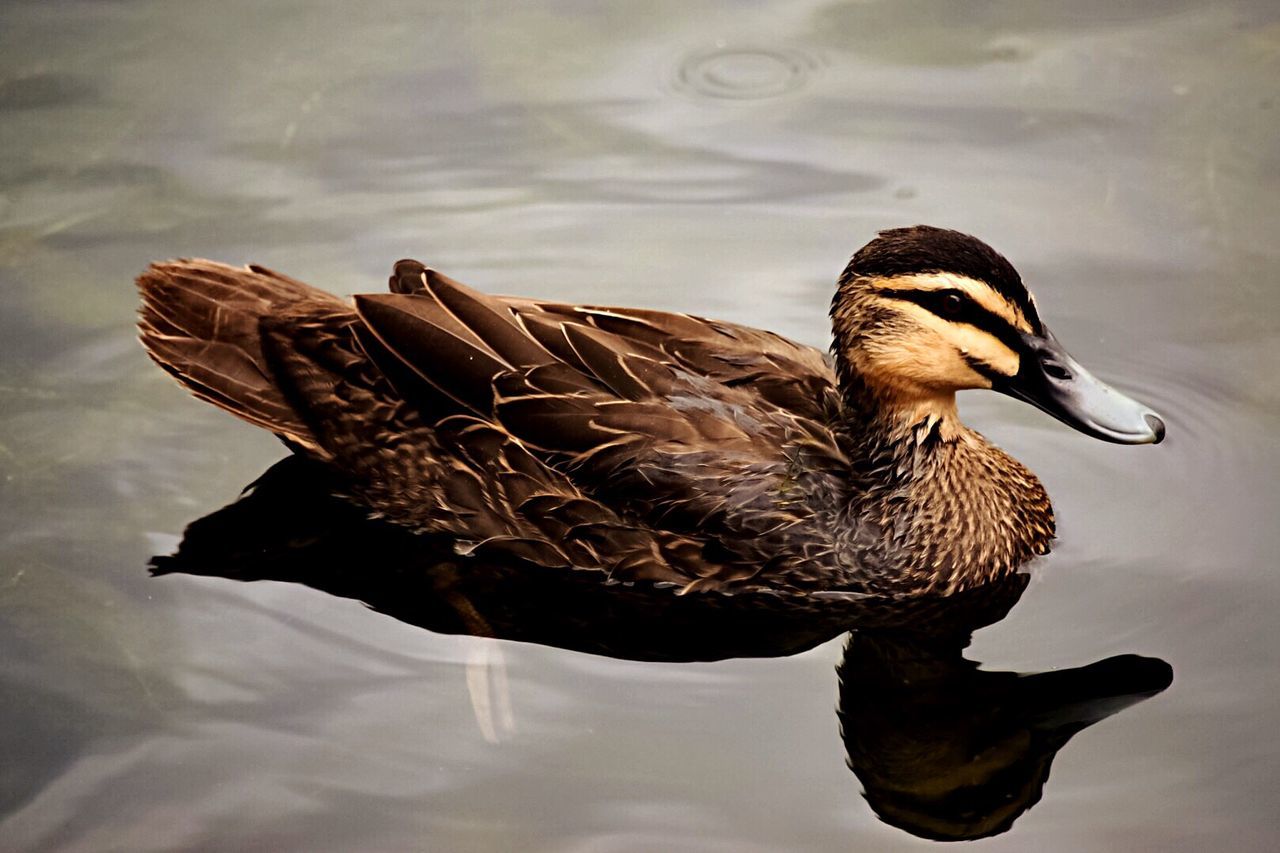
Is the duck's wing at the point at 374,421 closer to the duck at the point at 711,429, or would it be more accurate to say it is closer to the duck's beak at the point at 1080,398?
the duck at the point at 711,429

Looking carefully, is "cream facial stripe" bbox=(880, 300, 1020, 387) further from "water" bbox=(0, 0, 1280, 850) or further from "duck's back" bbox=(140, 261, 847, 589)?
"water" bbox=(0, 0, 1280, 850)

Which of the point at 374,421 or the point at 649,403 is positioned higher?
the point at 649,403

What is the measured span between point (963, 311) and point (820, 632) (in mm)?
1321

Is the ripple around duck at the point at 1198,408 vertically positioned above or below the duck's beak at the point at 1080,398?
below

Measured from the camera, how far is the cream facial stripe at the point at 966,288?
6125 mm

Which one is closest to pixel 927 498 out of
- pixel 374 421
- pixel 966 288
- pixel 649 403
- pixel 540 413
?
pixel 966 288

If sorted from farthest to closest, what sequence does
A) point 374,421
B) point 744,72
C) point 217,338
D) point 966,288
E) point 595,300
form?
point 744,72 → point 595,300 → point 217,338 → point 374,421 → point 966,288

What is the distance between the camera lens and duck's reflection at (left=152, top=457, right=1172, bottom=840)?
5.82 metres

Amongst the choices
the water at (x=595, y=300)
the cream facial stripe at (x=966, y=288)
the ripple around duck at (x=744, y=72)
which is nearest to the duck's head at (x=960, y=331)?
the cream facial stripe at (x=966, y=288)

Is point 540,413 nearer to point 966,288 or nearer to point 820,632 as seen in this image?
point 820,632

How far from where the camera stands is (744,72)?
982cm

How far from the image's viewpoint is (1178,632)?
631 cm

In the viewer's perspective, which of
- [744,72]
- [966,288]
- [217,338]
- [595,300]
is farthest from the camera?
[744,72]

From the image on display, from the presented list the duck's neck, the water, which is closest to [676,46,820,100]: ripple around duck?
the water
